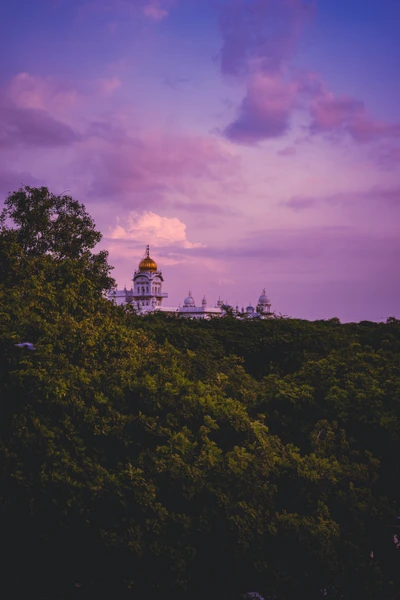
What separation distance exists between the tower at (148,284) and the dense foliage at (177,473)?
115 metres

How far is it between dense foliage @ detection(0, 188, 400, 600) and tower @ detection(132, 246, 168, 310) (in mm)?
114963

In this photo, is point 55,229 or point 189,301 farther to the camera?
point 189,301

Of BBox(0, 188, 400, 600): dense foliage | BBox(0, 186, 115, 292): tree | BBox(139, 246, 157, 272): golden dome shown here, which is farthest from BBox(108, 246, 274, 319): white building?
BBox(0, 188, 400, 600): dense foliage

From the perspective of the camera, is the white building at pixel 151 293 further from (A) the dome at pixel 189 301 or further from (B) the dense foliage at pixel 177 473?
(B) the dense foliage at pixel 177 473

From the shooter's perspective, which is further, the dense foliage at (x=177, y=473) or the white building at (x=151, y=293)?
the white building at (x=151, y=293)

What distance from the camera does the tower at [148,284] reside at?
132m

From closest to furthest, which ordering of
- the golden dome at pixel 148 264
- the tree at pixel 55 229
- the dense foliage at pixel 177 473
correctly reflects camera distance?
the dense foliage at pixel 177 473
the tree at pixel 55 229
the golden dome at pixel 148 264

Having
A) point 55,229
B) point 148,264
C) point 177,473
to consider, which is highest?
point 148,264

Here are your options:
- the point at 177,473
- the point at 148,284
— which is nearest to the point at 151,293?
the point at 148,284

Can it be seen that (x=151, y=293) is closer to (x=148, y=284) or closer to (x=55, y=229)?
(x=148, y=284)

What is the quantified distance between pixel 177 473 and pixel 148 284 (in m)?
123

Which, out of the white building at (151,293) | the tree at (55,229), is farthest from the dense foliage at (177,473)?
the white building at (151,293)

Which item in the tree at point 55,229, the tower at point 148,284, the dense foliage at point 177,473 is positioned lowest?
the dense foliage at point 177,473

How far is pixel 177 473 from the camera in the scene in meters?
12.4
